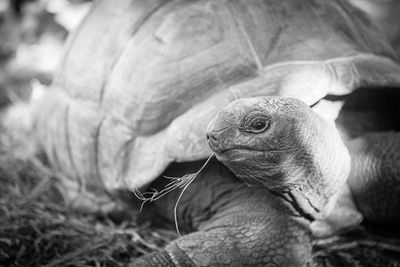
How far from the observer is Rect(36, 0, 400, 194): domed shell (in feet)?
6.86

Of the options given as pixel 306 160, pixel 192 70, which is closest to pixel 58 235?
pixel 192 70

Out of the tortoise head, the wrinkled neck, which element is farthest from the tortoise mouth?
the wrinkled neck

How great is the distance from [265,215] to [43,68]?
3.83 metres

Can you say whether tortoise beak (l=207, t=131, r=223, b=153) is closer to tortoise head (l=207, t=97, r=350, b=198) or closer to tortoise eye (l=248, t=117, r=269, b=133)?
tortoise head (l=207, t=97, r=350, b=198)

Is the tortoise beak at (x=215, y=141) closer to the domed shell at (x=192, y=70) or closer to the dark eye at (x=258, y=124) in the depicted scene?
the dark eye at (x=258, y=124)

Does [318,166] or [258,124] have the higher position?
[258,124]

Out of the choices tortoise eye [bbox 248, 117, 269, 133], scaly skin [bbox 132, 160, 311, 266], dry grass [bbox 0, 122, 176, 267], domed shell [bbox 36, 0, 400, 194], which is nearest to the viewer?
tortoise eye [bbox 248, 117, 269, 133]

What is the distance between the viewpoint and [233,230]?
6.52ft

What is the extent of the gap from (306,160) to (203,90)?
27.0 inches

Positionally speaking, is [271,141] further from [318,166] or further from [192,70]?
[192,70]

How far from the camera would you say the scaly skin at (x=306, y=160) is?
66.3 inches

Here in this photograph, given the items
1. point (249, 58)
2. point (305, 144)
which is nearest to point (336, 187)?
point (305, 144)

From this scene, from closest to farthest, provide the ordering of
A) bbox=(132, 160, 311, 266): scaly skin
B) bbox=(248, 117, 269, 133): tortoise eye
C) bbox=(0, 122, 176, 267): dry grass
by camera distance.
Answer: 1. bbox=(248, 117, 269, 133): tortoise eye
2. bbox=(132, 160, 311, 266): scaly skin
3. bbox=(0, 122, 176, 267): dry grass

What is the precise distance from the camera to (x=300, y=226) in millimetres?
2051
